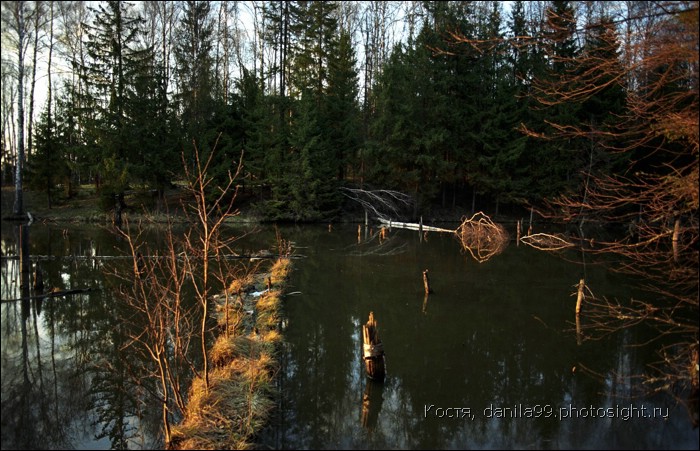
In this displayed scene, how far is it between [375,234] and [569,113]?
16001 mm

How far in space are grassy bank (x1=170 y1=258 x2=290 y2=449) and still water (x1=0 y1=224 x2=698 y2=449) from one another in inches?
11.3

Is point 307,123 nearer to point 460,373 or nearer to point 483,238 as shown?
point 483,238

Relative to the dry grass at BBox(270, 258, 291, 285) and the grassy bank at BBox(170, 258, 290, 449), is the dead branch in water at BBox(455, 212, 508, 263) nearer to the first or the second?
the dry grass at BBox(270, 258, 291, 285)

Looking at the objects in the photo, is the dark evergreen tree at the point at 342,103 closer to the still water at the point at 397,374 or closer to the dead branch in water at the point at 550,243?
the dead branch in water at the point at 550,243

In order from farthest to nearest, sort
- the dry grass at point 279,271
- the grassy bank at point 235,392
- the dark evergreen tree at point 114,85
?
1. the dark evergreen tree at point 114,85
2. the dry grass at point 279,271
3. the grassy bank at point 235,392

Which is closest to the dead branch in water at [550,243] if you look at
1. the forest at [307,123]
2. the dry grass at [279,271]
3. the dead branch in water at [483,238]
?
the dead branch in water at [483,238]

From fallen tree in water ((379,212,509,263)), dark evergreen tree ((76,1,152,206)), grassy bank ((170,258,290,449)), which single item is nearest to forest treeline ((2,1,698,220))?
dark evergreen tree ((76,1,152,206))

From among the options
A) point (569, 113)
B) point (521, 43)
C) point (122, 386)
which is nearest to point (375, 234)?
point (569, 113)

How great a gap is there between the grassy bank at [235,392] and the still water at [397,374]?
0.29 m

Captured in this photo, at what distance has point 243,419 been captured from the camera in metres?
5.76

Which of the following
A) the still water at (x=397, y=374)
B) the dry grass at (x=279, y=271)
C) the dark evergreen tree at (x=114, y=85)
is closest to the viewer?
the still water at (x=397, y=374)

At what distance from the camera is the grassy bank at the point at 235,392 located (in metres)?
5.42

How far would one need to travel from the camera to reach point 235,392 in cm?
643

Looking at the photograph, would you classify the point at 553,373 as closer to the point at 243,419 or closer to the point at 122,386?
the point at 243,419
